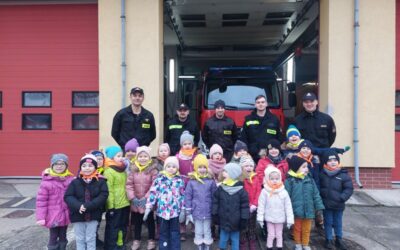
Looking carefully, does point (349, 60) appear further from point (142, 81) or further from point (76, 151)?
point (76, 151)

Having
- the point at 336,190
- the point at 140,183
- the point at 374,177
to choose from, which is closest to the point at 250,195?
the point at 336,190

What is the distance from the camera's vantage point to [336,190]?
475 centimetres

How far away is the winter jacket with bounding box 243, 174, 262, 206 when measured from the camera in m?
4.58

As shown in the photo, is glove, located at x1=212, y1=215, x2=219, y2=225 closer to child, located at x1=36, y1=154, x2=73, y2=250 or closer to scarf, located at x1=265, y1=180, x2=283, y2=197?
scarf, located at x1=265, y1=180, x2=283, y2=197

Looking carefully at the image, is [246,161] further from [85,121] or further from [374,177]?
[85,121]

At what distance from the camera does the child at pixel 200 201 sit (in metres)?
4.45

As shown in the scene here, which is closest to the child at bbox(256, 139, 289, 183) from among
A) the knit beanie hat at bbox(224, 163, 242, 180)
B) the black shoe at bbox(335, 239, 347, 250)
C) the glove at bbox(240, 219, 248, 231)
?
the knit beanie hat at bbox(224, 163, 242, 180)

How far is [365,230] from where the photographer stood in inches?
219

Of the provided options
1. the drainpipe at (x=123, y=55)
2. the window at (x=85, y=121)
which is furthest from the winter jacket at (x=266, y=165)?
the window at (x=85, y=121)

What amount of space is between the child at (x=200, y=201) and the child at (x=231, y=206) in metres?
0.11

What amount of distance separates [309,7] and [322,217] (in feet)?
19.5

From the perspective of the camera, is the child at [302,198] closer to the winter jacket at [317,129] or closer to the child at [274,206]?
the child at [274,206]

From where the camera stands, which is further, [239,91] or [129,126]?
[239,91]

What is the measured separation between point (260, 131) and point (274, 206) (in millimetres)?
1473
